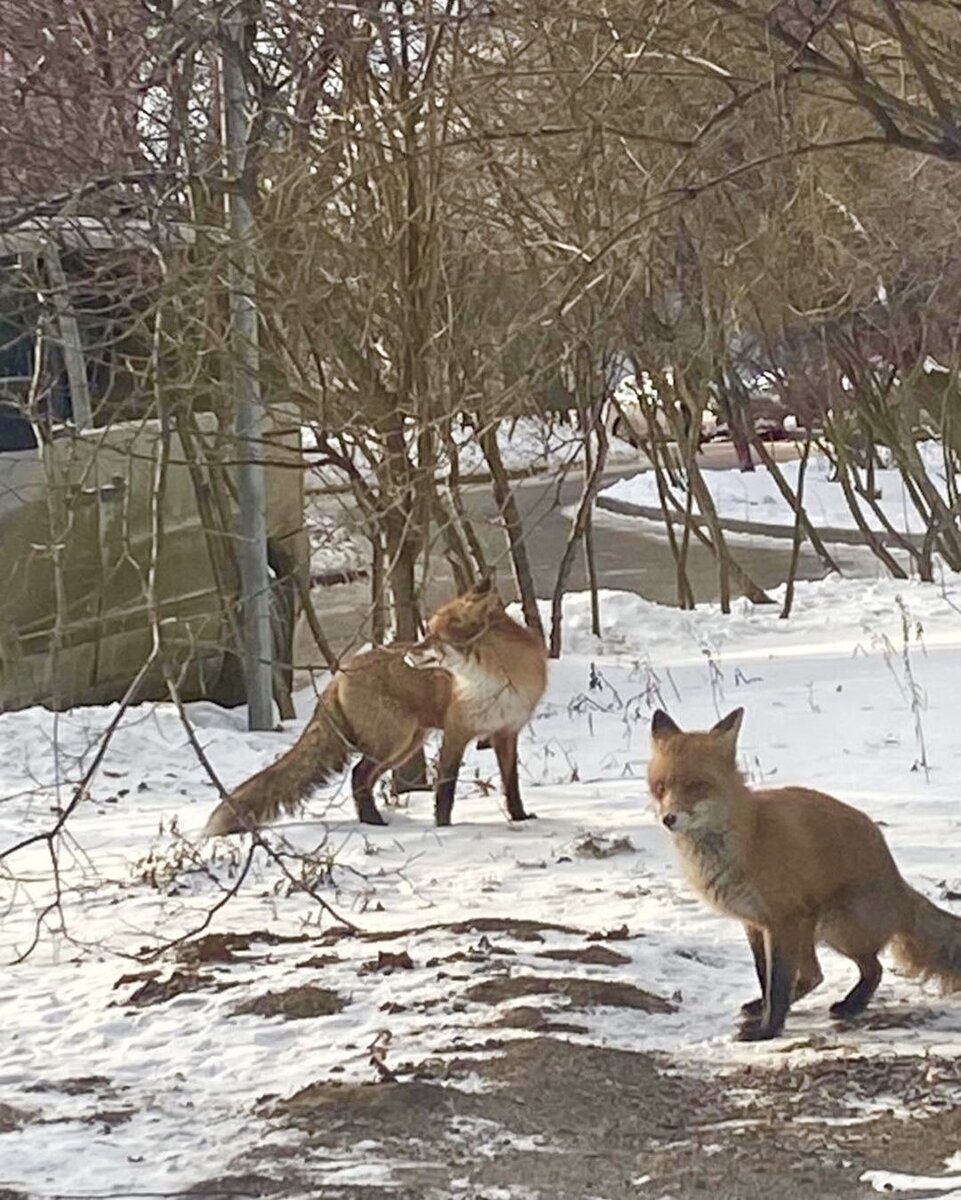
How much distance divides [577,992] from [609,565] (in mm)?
18914

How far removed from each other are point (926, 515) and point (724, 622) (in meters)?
3.68

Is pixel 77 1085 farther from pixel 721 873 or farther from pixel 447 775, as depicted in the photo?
pixel 447 775

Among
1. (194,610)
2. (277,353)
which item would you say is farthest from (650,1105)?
(194,610)

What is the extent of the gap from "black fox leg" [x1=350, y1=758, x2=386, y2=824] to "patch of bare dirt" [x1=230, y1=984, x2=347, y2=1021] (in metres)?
2.76

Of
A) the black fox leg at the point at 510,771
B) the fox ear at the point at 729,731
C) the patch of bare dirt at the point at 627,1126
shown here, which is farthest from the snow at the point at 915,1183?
the black fox leg at the point at 510,771

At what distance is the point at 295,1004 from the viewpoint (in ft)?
17.6

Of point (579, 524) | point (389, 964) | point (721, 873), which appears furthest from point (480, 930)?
point (579, 524)

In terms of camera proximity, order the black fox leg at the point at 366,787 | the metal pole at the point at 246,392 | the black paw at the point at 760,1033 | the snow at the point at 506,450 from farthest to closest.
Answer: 1. the snow at the point at 506,450
2. the black fox leg at the point at 366,787
3. the metal pole at the point at 246,392
4. the black paw at the point at 760,1033

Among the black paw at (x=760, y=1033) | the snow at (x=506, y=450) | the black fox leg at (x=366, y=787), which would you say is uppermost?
the snow at (x=506, y=450)

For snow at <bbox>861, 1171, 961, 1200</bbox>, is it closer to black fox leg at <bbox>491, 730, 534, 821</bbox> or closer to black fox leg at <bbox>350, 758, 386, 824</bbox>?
black fox leg at <bbox>491, 730, 534, 821</bbox>

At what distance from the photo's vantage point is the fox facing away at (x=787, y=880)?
5215mm

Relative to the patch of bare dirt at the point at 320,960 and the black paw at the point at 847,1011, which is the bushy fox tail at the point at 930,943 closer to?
the black paw at the point at 847,1011

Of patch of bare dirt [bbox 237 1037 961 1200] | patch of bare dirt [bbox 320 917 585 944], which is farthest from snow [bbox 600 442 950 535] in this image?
patch of bare dirt [bbox 237 1037 961 1200]

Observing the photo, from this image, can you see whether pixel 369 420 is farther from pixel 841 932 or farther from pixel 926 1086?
pixel 926 1086
